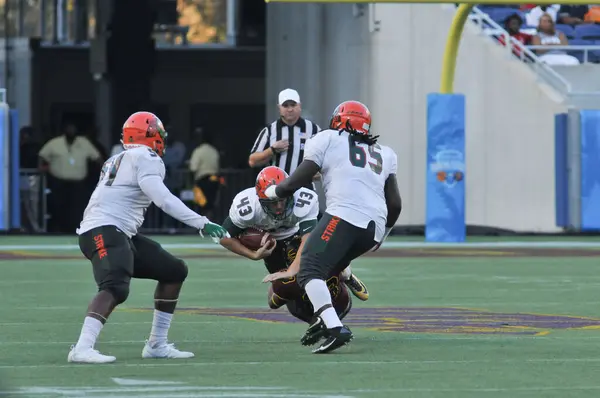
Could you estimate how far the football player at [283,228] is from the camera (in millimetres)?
10219

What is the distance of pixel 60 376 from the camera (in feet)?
27.5

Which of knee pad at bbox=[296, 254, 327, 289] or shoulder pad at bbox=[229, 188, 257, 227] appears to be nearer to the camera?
knee pad at bbox=[296, 254, 327, 289]

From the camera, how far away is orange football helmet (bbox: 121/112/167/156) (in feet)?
30.6

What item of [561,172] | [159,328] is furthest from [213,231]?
[561,172]

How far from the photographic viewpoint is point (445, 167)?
22.7 metres

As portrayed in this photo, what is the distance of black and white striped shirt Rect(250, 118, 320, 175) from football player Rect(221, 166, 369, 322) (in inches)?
157

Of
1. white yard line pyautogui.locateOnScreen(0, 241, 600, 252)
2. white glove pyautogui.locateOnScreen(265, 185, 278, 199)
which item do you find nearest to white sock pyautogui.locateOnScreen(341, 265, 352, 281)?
white glove pyautogui.locateOnScreen(265, 185, 278, 199)

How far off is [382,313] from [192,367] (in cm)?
370

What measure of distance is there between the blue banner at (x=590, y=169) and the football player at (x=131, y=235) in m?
16.6

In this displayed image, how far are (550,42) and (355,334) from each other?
55.3 ft

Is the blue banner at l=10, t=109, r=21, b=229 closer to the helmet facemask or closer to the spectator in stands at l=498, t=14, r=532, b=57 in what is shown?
the spectator in stands at l=498, t=14, r=532, b=57


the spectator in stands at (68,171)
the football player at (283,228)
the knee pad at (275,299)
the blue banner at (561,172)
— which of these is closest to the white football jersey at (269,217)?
the football player at (283,228)

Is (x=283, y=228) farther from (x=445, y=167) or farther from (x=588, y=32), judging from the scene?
(x=588, y=32)

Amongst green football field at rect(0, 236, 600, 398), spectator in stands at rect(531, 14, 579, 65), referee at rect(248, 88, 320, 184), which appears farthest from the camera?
spectator in stands at rect(531, 14, 579, 65)
